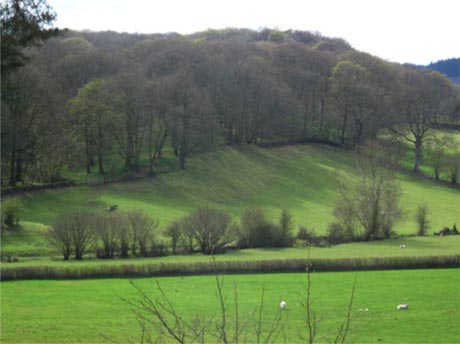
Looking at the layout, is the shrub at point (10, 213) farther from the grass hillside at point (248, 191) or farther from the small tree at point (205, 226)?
the small tree at point (205, 226)

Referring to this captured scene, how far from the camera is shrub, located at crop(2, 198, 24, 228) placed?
39812 mm

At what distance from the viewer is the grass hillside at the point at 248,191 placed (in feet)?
162

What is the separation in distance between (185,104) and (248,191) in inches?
455

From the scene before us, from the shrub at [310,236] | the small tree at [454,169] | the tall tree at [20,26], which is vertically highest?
the tall tree at [20,26]

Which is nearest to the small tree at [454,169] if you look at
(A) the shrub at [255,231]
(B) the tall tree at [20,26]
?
(A) the shrub at [255,231]

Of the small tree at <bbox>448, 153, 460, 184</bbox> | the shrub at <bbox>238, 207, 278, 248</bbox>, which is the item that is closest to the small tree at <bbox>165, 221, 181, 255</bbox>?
the shrub at <bbox>238, 207, 278, 248</bbox>

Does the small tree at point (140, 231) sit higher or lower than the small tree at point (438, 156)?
lower

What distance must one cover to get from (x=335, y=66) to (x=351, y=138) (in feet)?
41.1

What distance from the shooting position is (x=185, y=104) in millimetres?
61875

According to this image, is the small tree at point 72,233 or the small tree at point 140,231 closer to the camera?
the small tree at point 72,233

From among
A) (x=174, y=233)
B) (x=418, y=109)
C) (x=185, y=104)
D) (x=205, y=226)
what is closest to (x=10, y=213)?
(x=174, y=233)

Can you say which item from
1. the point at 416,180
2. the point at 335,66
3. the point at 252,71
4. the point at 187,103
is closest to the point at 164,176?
the point at 187,103

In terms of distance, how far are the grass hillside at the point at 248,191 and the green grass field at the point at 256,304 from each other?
14656 mm

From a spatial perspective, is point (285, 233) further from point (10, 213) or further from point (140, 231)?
point (10, 213)
